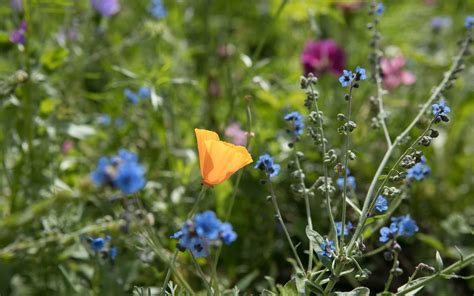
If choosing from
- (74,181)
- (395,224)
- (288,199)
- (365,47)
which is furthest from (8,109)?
(365,47)

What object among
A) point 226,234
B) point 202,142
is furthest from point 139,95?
point 226,234

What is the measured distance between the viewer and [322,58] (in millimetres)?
2596

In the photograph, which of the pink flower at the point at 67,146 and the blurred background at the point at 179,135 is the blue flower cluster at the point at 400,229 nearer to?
the blurred background at the point at 179,135

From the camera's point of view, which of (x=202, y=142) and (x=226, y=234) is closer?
(x=226, y=234)

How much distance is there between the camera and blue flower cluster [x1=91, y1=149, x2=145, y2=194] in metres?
0.83

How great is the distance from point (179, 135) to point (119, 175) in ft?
4.84

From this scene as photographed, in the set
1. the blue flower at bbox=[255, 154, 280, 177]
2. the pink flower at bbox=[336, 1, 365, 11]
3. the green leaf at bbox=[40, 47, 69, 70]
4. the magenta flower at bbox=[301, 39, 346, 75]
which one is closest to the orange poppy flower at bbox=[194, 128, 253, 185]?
the blue flower at bbox=[255, 154, 280, 177]

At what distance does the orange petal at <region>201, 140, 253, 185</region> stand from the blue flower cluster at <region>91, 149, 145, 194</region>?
13.0 inches

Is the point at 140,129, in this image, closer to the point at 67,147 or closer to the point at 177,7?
the point at 67,147

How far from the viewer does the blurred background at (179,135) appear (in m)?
1.74

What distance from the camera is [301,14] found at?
255cm

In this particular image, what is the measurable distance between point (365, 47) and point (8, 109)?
1833 millimetres

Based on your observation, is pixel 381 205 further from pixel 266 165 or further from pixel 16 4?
pixel 16 4

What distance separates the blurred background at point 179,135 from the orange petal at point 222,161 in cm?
21
